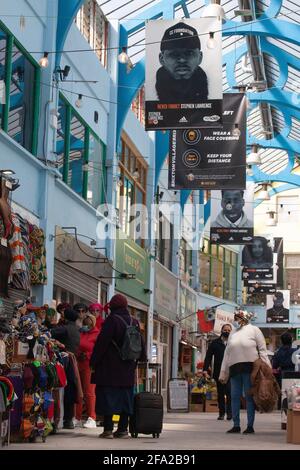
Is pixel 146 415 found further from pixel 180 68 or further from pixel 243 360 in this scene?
pixel 180 68

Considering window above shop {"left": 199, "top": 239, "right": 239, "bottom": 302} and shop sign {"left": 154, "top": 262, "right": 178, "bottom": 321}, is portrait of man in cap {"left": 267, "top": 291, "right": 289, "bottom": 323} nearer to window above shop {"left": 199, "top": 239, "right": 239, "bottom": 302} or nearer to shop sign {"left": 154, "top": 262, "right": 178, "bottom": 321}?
window above shop {"left": 199, "top": 239, "right": 239, "bottom": 302}

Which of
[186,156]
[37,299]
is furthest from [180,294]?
[37,299]

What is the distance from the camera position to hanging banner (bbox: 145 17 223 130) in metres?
15.8

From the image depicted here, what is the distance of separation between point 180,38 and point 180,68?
1.65 feet

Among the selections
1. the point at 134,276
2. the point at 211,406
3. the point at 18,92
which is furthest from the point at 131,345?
the point at 134,276

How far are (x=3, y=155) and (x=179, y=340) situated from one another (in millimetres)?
21118

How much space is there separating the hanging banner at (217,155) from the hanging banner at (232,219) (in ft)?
24.5

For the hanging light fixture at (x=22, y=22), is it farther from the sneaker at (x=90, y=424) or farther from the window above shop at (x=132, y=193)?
the window above shop at (x=132, y=193)

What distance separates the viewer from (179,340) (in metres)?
34.5

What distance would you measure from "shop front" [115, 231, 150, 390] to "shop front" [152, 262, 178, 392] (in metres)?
1.65

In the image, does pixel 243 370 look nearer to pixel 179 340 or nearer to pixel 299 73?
pixel 299 73

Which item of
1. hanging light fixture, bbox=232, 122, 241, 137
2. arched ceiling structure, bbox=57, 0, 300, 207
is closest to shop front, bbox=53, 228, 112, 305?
arched ceiling structure, bbox=57, 0, 300, 207

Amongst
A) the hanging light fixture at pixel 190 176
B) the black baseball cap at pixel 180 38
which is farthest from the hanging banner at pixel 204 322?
the black baseball cap at pixel 180 38

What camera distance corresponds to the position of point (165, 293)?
31.0 metres
